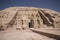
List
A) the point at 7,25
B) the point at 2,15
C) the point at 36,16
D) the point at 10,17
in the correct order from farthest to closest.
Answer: the point at 36,16 < the point at 2,15 < the point at 10,17 < the point at 7,25

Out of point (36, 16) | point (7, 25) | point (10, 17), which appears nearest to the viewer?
point (7, 25)

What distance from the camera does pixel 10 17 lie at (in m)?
21.0

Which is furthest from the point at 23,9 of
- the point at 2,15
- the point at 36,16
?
the point at 2,15

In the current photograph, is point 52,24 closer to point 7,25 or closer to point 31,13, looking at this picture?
point 31,13

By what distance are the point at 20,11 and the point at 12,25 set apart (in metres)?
5.80

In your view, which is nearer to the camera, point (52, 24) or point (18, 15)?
point (52, 24)

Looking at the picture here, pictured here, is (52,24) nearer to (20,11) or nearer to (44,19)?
(44,19)

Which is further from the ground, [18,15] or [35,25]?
[18,15]

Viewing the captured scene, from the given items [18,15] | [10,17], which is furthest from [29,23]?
[10,17]

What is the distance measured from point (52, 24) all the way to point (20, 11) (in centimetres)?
998

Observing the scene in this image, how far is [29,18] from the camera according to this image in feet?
77.8

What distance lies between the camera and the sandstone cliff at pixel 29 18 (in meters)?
20.7

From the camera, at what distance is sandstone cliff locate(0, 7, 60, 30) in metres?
20.7

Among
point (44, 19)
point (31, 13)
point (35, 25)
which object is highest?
point (31, 13)
